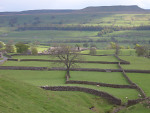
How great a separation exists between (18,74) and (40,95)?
112 ft

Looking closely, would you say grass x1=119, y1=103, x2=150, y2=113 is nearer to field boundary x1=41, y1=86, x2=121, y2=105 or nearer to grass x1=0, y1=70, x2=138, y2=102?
field boundary x1=41, y1=86, x2=121, y2=105

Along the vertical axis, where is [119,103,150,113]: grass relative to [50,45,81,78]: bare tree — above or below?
below

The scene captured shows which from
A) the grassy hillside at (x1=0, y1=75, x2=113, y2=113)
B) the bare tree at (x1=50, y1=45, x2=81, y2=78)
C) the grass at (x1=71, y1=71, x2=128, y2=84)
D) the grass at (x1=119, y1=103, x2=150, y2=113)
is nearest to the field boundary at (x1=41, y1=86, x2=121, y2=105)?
the grassy hillside at (x1=0, y1=75, x2=113, y2=113)

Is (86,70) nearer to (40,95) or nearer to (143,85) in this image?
(143,85)

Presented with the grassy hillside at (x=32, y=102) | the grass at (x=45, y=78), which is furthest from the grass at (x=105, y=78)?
the grassy hillside at (x=32, y=102)

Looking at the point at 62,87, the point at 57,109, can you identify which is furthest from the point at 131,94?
the point at 57,109

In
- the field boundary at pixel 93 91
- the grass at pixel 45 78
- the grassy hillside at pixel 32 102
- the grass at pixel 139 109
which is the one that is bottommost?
the grass at pixel 45 78

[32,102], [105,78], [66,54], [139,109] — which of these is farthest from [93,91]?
[66,54]

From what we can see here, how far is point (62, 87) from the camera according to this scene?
147ft

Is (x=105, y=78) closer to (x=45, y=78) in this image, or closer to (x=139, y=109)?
(x=45, y=78)

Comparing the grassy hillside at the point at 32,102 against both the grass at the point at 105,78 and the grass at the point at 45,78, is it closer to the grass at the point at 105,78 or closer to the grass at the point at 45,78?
the grass at the point at 45,78

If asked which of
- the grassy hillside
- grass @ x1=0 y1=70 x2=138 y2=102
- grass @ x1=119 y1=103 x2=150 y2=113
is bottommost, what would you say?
grass @ x1=0 y1=70 x2=138 y2=102

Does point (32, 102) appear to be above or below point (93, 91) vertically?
above

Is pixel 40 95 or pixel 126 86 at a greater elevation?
pixel 40 95
